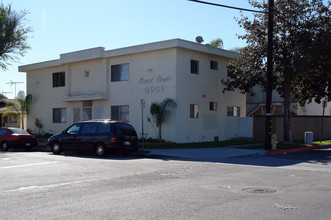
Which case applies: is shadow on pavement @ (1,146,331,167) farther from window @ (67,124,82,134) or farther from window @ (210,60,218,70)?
window @ (210,60,218,70)

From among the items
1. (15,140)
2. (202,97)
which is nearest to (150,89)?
(202,97)

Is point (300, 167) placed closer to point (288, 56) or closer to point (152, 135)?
point (288, 56)

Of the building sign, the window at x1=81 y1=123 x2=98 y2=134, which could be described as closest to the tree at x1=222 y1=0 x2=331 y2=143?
the building sign

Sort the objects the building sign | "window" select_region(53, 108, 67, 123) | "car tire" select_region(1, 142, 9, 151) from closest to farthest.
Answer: "car tire" select_region(1, 142, 9, 151), the building sign, "window" select_region(53, 108, 67, 123)

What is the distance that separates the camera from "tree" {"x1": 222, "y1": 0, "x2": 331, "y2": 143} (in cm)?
2091

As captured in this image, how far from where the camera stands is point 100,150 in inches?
695

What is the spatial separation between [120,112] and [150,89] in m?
3.30

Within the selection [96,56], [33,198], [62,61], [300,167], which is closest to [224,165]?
[300,167]

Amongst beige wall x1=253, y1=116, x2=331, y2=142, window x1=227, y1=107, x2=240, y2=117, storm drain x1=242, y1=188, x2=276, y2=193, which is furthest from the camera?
window x1=227, y1=107, x2=240, y2=117

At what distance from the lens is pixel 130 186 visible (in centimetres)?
958

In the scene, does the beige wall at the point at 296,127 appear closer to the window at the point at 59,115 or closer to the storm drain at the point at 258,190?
the window at the point at 59,115

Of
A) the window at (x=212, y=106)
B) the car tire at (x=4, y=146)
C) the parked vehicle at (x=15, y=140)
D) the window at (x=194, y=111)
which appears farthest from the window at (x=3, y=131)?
the window at (x=212, y=106)

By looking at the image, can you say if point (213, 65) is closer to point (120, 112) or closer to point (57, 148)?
point (120, 112)

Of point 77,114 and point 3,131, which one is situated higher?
point 77,114
